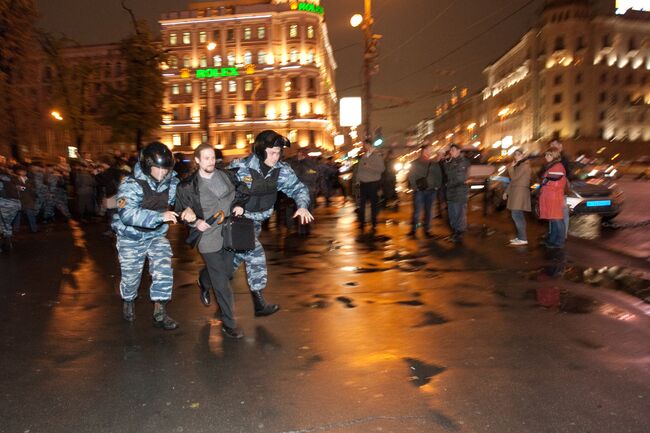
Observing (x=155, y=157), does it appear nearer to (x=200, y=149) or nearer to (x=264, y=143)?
(x=200, y=149)

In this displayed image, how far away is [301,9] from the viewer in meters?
80.4

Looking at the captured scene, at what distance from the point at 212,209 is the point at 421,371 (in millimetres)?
2261

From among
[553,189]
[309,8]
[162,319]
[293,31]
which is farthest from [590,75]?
[162,319]

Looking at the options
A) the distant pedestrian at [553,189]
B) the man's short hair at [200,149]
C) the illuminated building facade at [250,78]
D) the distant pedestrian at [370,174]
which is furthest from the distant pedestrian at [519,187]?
the illuminated building facade at [250,78]

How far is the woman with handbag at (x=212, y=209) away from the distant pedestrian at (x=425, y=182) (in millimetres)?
6991

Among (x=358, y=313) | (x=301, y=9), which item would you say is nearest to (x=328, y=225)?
(x=358, y=313)

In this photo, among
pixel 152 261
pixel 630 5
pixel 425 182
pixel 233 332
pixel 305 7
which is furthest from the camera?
pixel 305 7

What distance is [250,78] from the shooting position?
266 ft

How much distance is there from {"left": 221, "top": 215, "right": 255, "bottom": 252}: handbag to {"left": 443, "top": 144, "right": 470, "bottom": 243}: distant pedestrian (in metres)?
6.29

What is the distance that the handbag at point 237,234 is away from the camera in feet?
16.6

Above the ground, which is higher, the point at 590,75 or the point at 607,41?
the point at 607,41

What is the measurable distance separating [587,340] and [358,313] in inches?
87.5

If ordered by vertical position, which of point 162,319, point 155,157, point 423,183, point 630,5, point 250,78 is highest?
point 630,5

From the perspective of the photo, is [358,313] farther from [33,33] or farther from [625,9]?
[625,9]
